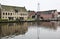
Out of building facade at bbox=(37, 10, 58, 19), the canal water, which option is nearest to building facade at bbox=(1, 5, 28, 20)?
building facade at bbox=(37, 10, 58, 19)

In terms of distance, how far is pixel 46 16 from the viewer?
8806 centimetres

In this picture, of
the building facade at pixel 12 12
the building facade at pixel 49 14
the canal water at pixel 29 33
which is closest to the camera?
the canal water at pixel 29 33

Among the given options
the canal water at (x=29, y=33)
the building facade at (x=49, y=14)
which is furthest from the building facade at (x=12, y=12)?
the canal water at (x=29, y=33)

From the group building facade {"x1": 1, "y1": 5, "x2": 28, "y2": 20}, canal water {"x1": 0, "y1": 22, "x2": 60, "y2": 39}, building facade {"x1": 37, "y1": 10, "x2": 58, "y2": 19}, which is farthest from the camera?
building facade {"x1": 37, "y1": 10, "x2": 58, "y2": 19}

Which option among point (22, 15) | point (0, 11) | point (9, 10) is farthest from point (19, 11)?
point (0, 11)

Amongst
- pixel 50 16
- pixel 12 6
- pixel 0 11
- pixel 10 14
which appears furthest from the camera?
pixel 50 16

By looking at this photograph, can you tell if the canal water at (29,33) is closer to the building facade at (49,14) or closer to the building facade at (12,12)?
the building facade at (12,12)

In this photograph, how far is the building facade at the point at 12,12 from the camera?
60662 millimetres

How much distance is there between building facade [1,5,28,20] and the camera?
60662 millimetres

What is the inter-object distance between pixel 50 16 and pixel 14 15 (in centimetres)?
2780

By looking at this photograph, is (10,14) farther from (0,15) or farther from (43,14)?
(43,14)

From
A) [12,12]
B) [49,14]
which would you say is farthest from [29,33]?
[49,14]

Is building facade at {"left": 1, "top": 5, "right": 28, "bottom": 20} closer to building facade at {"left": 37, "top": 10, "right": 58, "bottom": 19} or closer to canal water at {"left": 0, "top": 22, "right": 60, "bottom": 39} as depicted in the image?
building facade at {"left": 37, "top": 10, "right": 58, "bottom": 19}

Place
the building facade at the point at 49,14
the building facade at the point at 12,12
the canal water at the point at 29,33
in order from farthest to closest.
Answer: the building facade at the point at 49,14 < the building facade at the point at 12,12 < the canal water at the point at 29,33
